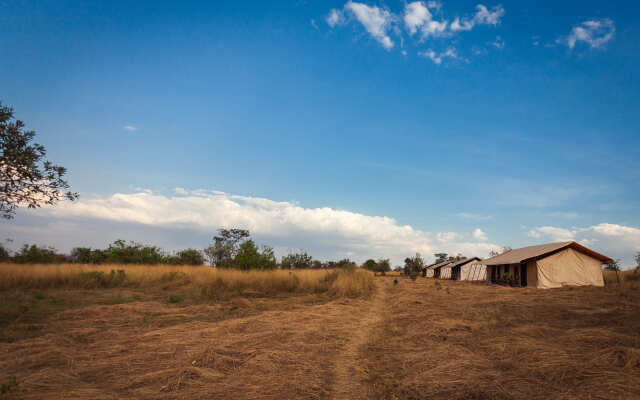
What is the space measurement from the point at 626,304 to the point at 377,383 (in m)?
10.1

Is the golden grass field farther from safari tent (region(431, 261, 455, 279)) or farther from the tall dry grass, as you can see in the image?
safari tent (region(431, 261, 455, 279))

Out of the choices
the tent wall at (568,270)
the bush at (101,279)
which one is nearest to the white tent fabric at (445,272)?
the tent wall at (568,270)

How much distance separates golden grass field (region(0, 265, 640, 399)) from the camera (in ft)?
13.0

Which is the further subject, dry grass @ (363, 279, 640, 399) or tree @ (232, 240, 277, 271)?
tree @ (232, 240, 277, 271)

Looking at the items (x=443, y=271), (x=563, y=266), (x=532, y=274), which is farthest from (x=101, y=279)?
(x=443, y=271)

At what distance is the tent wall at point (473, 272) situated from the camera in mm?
39781

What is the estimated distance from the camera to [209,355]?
5184 mm

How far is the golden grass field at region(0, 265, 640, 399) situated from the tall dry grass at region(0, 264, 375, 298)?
144 inches

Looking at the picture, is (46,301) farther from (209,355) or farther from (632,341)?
(632,341)

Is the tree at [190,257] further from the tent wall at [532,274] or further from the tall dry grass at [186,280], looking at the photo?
the tent wall at [532,274]

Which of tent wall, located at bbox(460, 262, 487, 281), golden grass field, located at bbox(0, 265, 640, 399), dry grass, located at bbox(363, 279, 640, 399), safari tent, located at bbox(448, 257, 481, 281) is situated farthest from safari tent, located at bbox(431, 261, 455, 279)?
dry grass, located at bbox(363, 279, 640, 399)

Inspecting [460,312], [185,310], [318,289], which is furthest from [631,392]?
[318,289]

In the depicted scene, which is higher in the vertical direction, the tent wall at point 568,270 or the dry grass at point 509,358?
the tent wall at point 568,270

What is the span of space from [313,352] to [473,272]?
4285 cm
